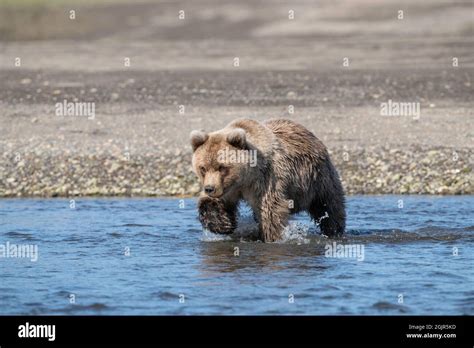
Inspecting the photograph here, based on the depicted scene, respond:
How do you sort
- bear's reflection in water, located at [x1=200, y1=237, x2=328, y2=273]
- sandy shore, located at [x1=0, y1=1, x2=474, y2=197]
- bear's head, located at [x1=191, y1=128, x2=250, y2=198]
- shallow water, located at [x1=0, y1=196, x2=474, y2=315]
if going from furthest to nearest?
sandy shore, located at [x1=0, y1=1, x2=474, y2=197], bear's head, located at [x1=191, y1=128, x2=250, y2=198], bear's reflection in water, located at [x1=200, y1=237, x2=328, y2=273], shallow water, located at [x1=0, y1=196, x2=474, y2=315]

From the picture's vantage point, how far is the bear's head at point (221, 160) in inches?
393

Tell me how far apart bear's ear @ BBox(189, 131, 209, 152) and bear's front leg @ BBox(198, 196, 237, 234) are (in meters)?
0.51

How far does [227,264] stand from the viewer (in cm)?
1000

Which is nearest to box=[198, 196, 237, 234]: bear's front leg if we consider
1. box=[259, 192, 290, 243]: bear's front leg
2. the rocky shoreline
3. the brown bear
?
the brown bear

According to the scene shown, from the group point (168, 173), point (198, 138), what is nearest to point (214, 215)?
point (198, 138)

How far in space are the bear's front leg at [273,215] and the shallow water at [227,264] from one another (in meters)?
0.10

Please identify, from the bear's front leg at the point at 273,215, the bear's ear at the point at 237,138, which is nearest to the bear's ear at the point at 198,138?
the bear's ear at the point at 237,138

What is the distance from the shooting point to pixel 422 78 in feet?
65.8

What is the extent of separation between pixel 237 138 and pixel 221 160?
0.25 metres

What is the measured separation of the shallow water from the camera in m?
8.61

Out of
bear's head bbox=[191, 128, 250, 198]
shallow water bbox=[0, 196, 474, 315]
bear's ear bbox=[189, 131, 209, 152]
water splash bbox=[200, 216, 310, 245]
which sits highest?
bear's ear bbox=[189, 131, 209, 152]

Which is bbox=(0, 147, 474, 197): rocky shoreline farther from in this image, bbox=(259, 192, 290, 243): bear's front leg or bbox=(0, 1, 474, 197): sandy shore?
bbox=(259, 192, 290, 243): bear's front leg

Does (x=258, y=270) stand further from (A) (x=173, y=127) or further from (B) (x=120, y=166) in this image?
(A) (x=173, y=127)

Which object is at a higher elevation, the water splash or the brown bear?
the brown bear
